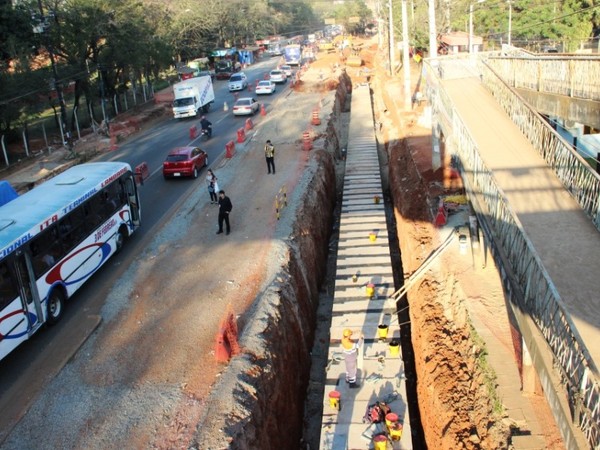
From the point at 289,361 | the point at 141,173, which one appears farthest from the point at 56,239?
the point at 141,173

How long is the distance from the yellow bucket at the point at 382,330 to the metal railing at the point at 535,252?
4.12 meters

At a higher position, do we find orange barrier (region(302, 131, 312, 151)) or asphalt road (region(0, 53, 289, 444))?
orange barrier (region(302, 131, 312, 151))

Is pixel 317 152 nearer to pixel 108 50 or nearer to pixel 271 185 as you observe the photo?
pixel 271 185

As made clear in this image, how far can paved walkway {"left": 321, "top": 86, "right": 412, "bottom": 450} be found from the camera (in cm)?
1167

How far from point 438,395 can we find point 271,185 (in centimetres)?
1392

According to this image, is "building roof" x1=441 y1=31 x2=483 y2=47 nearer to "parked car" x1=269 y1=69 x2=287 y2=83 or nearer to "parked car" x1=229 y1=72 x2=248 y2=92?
"parked car" x1=269 y1=69 x2=287 y2=83

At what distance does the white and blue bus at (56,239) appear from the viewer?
12609 millimetres

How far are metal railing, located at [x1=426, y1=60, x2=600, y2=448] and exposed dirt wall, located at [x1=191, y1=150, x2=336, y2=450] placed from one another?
17.6ft

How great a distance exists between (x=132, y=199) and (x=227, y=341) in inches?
370

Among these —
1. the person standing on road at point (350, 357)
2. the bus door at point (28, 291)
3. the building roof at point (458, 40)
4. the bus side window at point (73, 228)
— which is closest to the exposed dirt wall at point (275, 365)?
the person standing on road at point (350, 357)

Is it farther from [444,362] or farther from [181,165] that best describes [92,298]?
[181,165]

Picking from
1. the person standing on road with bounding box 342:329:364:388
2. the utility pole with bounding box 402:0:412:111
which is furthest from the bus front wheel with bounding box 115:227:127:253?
the utility pole with bounding box 402:0:412:111

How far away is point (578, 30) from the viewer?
45844 millimetres

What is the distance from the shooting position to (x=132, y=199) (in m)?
19.9
